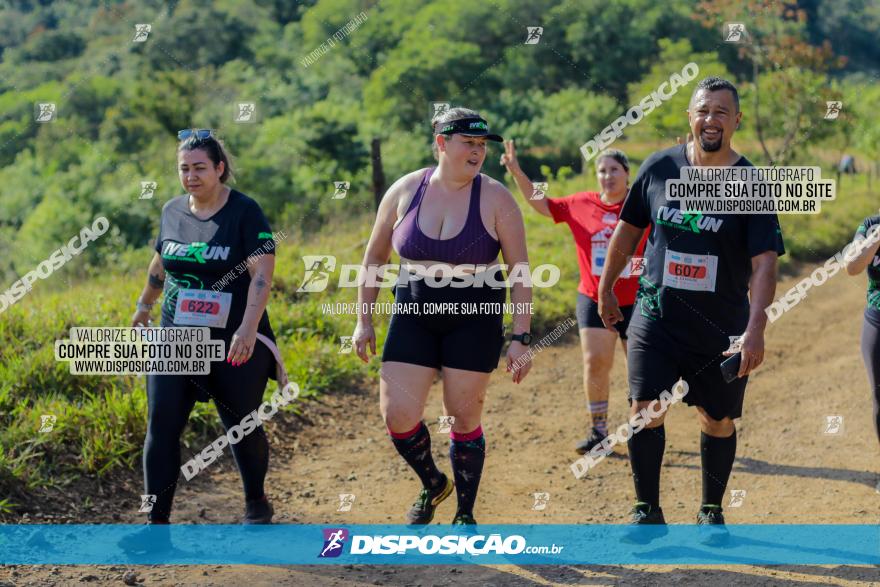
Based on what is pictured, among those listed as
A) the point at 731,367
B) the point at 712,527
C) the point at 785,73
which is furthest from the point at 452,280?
the point at 785,73

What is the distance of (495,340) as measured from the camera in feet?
16.3

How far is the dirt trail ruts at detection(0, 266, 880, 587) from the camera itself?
475 centimetres

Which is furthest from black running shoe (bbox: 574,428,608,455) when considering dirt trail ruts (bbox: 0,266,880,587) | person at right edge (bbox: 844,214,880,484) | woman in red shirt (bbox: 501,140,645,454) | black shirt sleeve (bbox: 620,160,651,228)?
black shirt sleeve (bbox: 620,160,651,228)

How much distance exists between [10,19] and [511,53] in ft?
84.9

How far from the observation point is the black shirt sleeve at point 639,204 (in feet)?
16.1

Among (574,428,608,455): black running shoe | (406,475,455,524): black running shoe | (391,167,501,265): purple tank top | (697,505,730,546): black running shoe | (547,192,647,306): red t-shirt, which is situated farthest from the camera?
(574,428,608,455): black running shoe

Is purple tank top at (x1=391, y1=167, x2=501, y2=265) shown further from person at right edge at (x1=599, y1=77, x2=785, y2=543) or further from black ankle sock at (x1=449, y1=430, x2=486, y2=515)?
black ankle sock at (x1=449, y1=430, x2=486, y2=515)

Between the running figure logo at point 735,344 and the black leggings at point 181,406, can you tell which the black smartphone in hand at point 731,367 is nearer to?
the running figure logo at point 735,344

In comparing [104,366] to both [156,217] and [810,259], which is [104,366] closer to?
[810,259]

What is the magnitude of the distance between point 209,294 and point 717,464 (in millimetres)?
2721

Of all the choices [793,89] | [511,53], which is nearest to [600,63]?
[511,53]

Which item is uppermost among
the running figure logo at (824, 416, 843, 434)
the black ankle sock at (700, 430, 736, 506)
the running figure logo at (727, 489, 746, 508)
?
the black ankle sock at (700, 430, 736, 506)

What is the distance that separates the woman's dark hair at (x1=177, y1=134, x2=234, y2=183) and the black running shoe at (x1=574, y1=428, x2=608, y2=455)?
3.46 meters

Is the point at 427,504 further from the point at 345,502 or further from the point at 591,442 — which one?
the point at 591,442
